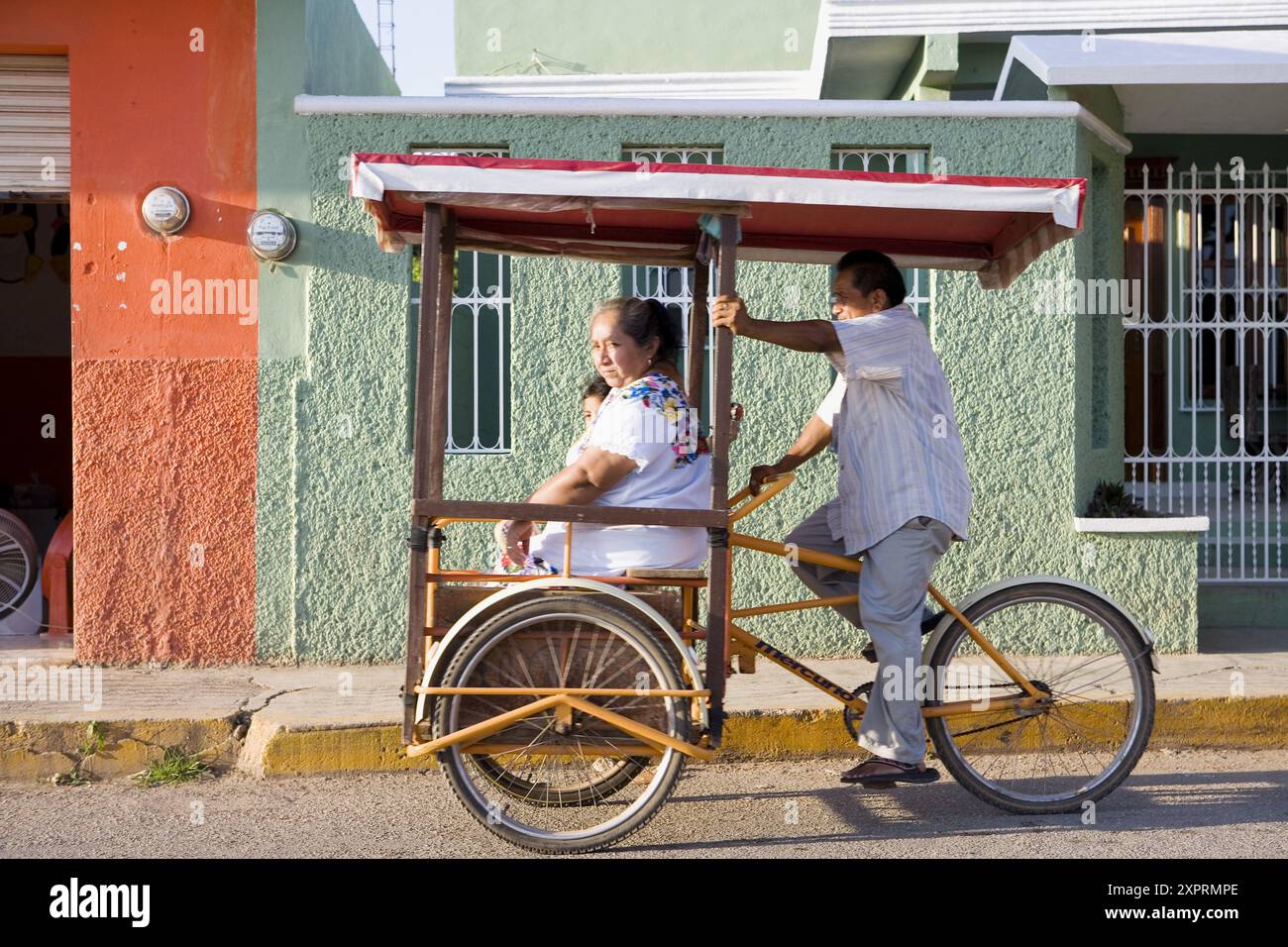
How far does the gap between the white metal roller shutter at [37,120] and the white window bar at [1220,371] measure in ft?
17.5

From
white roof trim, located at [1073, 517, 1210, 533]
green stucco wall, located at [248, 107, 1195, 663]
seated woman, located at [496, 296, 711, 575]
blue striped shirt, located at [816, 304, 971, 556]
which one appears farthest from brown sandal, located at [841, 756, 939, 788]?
white roof trim, located at [1073, 517, 1210, 533]

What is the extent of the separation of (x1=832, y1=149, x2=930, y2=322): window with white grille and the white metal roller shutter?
373 centimetres

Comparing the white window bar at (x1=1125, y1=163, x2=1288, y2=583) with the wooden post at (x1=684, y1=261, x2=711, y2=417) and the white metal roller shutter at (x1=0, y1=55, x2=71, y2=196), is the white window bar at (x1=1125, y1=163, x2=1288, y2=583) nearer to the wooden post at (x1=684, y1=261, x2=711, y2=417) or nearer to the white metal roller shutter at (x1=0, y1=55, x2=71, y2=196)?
the wooden post at (x1=684, y1=261, x2=711, y2=417)

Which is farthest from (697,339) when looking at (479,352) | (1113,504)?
(1113,504)

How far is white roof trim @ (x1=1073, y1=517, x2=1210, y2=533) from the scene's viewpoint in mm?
→ 6469

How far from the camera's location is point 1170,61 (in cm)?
662

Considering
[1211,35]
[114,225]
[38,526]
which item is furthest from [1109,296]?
[38,526]

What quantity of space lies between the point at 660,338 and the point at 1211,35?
13.8 ft

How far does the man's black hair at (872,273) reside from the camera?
4395 mm

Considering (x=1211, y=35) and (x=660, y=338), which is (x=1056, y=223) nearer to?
(x=660, y=338)

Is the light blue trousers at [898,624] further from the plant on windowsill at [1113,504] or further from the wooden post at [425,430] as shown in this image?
the plant on windowsill at [1113,504]

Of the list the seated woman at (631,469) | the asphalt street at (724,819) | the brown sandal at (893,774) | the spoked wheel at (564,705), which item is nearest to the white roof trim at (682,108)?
the seated woman at (631,469)

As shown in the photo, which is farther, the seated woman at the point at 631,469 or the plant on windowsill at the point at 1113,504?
the plant on windowsill at the point at 1113,504
